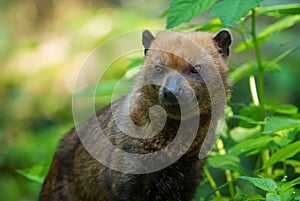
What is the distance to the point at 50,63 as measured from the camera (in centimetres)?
1027

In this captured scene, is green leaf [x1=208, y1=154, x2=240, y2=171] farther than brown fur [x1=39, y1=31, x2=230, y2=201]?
Yes

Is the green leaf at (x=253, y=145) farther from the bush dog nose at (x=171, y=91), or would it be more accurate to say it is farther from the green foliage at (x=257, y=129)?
the bush dog nose at (x=171, y=91)

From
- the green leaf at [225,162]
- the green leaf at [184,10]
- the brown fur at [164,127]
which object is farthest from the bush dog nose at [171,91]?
the green leaf at [225,162]

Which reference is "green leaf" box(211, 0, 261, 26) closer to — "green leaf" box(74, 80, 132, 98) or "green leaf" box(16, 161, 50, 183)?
"green leaf" box(74, 80, 132, 98)

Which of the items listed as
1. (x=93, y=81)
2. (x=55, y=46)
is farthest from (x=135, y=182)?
(x=55, y=46)

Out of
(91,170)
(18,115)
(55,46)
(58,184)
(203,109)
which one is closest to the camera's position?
(203,109)

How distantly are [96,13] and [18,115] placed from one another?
1.87m

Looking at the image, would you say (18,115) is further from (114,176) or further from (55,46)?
(114,176)

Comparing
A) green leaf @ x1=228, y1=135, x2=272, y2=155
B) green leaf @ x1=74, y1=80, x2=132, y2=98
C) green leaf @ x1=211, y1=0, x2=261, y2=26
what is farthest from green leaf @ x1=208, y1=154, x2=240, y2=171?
green leaf @ x1=211, y1=0, x2=261, y2=26

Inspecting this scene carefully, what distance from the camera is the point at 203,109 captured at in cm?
406

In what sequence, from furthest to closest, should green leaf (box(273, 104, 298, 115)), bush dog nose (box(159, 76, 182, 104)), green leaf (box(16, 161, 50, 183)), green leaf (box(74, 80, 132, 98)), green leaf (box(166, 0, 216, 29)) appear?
green leaf (box(16, 161, 50, 183)) < green leaf (box(74, 80, 132, 98)) < green leaf (box(273, 104, 298, 115)) < green leaf (box(166, 0, 216, 29)) < bush dog nose (box(159, 76, 182, 104))

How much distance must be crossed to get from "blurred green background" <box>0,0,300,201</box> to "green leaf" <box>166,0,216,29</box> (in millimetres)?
4517

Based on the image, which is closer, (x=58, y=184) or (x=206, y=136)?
(x=206, y=136)

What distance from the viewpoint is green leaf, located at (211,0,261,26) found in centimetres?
379
